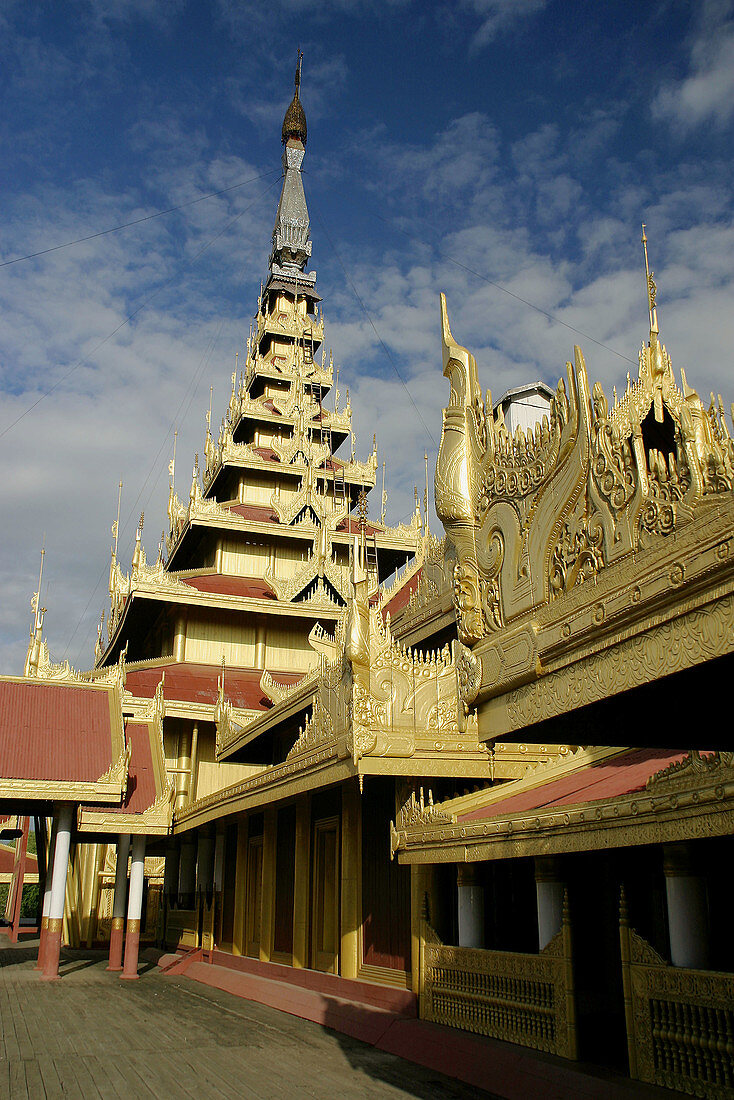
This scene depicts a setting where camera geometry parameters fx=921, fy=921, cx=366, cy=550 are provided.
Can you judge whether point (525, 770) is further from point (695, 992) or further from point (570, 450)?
point (570, 450)

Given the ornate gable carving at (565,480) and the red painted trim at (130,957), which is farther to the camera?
the red painted trim at (130,957)

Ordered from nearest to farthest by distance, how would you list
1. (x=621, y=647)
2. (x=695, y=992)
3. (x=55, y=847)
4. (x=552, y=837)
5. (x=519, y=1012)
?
(x=621, y=647) → (x=695, y=992) → (x=552, y=837) → (x=519, y=1012) → (x=55, y=847)

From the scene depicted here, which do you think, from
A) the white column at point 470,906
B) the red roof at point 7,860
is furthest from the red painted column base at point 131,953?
the red roof at point 7,860

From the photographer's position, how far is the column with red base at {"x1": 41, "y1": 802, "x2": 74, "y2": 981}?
15.7 meters

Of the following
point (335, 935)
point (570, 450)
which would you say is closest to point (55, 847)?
point (335, 935)

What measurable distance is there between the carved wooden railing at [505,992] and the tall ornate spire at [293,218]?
30.7m

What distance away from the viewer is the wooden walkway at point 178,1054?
8.20m

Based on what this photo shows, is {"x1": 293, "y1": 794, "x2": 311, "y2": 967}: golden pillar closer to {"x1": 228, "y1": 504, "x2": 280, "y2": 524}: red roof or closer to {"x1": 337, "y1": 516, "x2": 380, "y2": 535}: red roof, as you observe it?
{"x1": 228, "y1": 504, "x2": 280, "y2": 524}: red roof

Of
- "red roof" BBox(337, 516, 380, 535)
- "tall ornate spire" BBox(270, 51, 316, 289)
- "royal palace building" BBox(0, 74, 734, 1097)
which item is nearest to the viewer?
"royal palace building" BBox(0, 74, 734, 1097)

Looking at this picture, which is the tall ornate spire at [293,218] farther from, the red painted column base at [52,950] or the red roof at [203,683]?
the red painted column base at [52,950]

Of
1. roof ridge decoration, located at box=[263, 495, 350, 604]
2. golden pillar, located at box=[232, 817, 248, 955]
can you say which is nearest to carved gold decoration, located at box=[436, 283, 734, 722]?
golden pillar, located at box=[232, 817, 248, 955]

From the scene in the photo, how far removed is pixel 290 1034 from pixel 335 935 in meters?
2.12

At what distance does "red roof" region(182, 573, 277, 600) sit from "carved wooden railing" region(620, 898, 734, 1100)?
20.0 meters

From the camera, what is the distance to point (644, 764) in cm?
812
